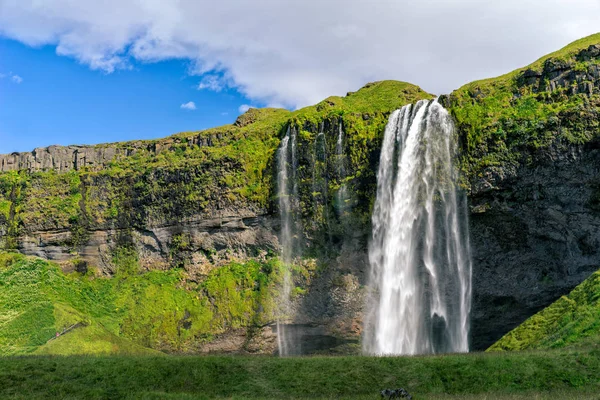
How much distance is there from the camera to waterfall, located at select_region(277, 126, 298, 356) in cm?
5462

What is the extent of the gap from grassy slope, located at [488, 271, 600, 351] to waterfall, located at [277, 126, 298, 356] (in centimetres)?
2138

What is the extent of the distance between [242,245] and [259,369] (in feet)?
105

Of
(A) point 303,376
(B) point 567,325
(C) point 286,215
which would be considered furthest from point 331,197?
(A) point 303,376

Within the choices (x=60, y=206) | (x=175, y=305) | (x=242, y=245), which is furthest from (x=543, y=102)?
(x=60, y=206)

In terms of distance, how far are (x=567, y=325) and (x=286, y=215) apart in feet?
97.5

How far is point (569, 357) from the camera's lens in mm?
26531

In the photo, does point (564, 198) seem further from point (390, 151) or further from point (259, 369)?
point (259, 369)

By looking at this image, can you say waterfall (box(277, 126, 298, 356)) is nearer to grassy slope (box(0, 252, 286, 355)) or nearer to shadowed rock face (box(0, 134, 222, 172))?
grassy slope (box(0, 252, 286, 355))

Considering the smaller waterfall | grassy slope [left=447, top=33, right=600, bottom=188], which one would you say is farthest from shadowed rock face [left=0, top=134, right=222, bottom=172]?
grassy slope [left=447, top=33, right=600, bottom=188]

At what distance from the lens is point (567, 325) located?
34594 millimetres

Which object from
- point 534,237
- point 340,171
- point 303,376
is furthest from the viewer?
point 340,171

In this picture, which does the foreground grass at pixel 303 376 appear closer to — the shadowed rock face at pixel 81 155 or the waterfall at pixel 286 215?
the waterfall at pixel 286 215

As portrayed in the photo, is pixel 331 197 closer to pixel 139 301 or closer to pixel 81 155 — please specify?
pixel 139 301

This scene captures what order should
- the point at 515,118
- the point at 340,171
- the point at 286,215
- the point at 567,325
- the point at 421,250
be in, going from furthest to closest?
1. the point at 286,215
2. the point at 340,171
3. the point at 421,250
4. the point at 515,118
5. the point at 567,325
